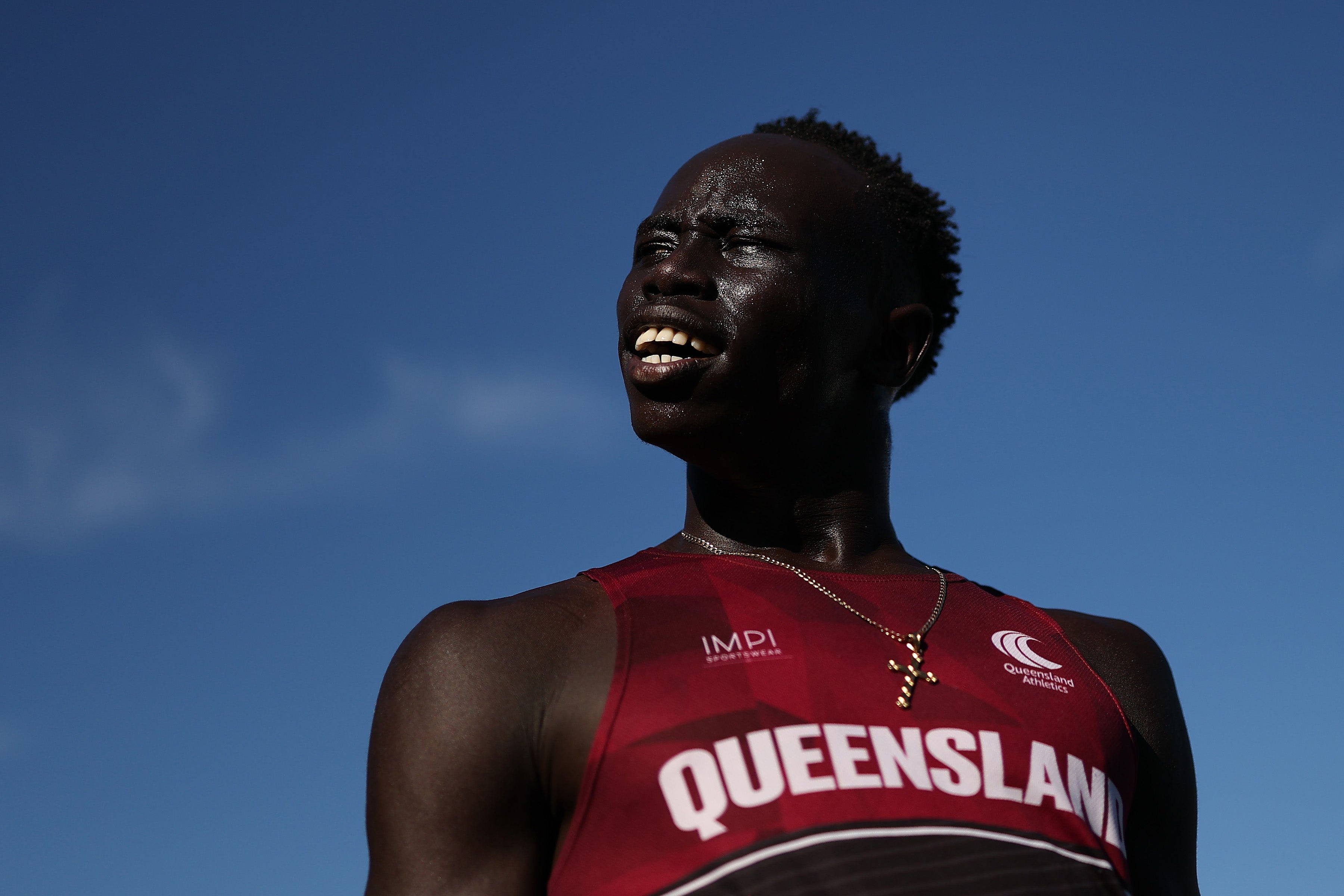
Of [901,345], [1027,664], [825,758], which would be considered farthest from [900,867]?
[901,345]

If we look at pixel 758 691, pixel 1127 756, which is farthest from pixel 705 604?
pixel 1127 756

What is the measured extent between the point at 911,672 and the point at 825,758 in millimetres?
452

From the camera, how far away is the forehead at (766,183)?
4.37 metres

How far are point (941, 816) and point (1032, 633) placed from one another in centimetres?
92

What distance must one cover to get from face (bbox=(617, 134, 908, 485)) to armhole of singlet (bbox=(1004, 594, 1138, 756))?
81cm

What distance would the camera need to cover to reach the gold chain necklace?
3.61 m

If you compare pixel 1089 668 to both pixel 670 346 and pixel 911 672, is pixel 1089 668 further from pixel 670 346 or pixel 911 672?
pixel 670 346

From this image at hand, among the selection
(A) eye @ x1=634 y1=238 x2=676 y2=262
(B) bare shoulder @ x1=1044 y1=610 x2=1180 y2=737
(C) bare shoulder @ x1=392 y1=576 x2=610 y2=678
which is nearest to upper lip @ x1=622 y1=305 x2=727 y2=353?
(A) eye @ x1=634 y1=238 x2=676 y2=262

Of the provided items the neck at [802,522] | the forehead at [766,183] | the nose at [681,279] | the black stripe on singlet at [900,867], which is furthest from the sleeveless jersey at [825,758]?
the forehead at [766,183]

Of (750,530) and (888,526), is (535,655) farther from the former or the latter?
(888,526)

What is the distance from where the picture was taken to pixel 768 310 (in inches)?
163

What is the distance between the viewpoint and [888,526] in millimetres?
4469

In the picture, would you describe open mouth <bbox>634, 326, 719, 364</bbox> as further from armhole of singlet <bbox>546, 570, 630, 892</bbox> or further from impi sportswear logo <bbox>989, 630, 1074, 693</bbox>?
impi sportswear logo <bbox>989, 630, 1074, 693</bbox>

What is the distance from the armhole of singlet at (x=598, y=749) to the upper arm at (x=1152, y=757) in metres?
1.51
